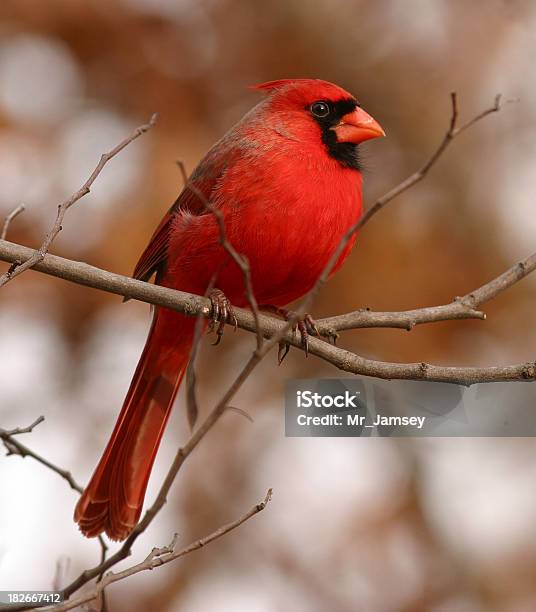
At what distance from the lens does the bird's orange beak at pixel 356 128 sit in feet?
10.6

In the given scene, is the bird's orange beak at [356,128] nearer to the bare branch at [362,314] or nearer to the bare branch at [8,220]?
the bare branch at [362,314]

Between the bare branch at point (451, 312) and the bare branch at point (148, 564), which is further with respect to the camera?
the bare branch at point (451, 312)

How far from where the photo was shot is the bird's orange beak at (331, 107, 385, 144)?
3242 mm

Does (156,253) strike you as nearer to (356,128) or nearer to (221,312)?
(221,312)

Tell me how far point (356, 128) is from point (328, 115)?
0.12 metres

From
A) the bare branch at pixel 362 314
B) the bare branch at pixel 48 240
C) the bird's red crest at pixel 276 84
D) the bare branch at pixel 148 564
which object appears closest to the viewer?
Result: the bare branch at pixel 148 564

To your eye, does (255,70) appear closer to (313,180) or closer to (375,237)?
(375,237)

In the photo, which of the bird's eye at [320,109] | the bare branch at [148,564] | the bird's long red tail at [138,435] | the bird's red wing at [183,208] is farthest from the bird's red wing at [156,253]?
the bare branch at [148,564]

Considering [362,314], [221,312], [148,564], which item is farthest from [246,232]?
[148,564]

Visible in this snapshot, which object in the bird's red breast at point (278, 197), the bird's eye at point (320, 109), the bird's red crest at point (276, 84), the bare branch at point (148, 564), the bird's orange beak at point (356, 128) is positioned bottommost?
the bare branch at point (148, 564)

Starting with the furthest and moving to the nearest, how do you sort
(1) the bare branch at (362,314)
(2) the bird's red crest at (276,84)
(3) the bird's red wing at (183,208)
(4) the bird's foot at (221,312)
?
1. (2) the bird's red crest at (276,84)
2. (3) the bird's red wing at (183,208)
3. (4) the bird's foot at (221,312)
4. (1) the bare branch at (362,314)

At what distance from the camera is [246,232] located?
290cm

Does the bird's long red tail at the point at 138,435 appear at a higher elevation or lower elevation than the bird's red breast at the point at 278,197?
lower

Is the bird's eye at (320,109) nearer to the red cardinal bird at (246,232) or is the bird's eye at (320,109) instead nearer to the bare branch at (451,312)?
the red cardinal bird at (246,232)
